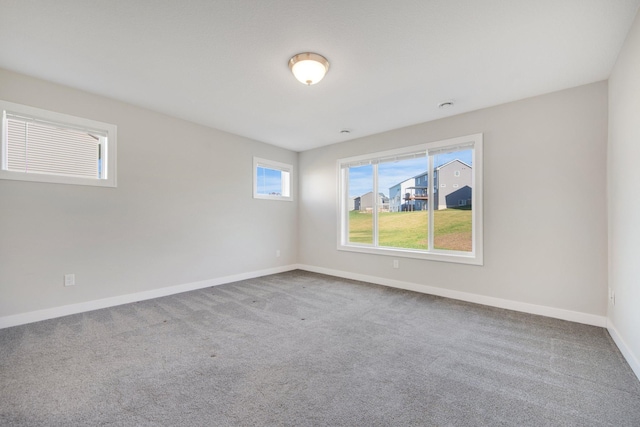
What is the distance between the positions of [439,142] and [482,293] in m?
2.14

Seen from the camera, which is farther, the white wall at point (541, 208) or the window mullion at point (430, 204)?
the window mullion at point (430, 204)

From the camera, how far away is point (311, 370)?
197cm

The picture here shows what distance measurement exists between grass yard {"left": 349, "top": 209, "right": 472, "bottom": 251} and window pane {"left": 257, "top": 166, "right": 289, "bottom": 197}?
1.59 metres

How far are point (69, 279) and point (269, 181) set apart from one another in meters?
3.24

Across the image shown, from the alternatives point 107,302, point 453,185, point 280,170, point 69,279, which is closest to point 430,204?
point 453,185

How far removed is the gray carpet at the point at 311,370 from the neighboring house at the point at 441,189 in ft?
5.11

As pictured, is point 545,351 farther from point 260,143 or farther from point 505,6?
point 260,143

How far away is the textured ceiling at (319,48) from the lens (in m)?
1.85

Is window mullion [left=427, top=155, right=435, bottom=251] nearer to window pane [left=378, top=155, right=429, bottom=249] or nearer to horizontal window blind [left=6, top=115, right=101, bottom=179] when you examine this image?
window pane [left=378, top=155, right=429, bottom=249]

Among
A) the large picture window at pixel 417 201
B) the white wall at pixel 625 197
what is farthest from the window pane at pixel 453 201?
the white wall at pixel 625 197

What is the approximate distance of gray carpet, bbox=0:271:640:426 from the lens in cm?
153

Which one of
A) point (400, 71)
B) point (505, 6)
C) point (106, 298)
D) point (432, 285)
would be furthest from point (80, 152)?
point (432, 285)

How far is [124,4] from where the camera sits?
1817 mm

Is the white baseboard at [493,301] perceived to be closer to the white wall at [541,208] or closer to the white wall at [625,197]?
the white wall at [541,208]
